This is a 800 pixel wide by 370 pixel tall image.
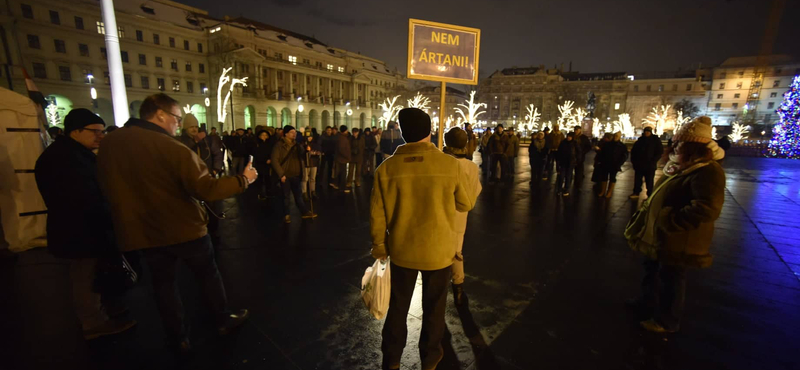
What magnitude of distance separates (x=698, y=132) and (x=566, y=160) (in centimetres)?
692

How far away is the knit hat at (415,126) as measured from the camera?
2240 mm

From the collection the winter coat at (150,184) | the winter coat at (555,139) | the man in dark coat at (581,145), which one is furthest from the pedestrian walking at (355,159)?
the winter coat at (150,184)

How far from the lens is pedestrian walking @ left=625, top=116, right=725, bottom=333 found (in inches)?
103

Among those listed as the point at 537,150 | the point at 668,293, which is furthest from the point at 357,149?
the point at 668,293

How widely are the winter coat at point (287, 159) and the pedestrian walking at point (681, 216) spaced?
17.9 feet

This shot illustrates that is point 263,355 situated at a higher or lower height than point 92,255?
lower

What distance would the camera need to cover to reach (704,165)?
2693 millimetres

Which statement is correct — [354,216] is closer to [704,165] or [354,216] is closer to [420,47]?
[420,47]

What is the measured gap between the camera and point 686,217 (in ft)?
8.66

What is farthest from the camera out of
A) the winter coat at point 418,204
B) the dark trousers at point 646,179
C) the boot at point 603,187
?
the boot at point 603,187

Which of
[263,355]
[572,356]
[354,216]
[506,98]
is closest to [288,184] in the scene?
[354,216]

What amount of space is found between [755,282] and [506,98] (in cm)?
8887

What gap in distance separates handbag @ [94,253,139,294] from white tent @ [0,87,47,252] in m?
3.12

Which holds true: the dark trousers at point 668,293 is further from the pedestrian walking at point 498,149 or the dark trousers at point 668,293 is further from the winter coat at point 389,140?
the winter coat at point 389,140
